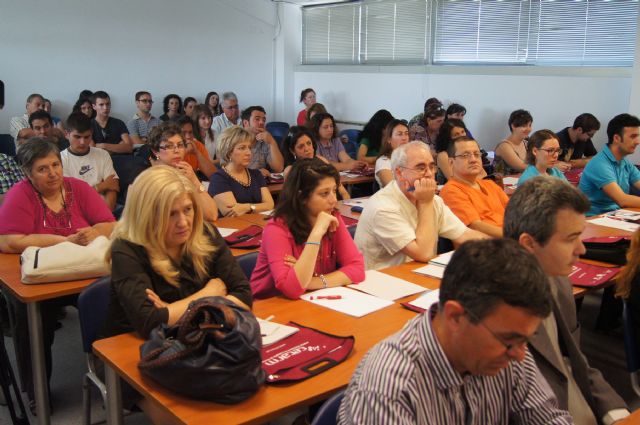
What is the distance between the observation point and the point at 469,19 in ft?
26.8

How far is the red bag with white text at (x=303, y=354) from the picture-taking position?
1.80m

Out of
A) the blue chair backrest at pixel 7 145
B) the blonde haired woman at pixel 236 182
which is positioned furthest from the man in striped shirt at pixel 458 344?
the blue chair backrest at pixel 7 145

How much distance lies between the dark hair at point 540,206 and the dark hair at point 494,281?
70 cm

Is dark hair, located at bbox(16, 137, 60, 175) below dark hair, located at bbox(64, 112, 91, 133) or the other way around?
below

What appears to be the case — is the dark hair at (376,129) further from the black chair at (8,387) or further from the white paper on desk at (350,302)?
the black chair at (8,387)

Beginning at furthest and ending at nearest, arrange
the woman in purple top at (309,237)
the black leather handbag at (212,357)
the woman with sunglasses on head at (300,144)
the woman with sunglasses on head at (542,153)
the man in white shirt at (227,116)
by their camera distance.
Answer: the man in white shirt at (227,116) < the woman with sunglasses on head at (300,144) < the woman with sunglasses on head at (542,153) < the woman in purple top at (309,237) < the black leather handbag at (212,357)

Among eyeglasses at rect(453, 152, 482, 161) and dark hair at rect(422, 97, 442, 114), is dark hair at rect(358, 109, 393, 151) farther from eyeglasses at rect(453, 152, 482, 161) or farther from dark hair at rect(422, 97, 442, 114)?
eyeglasses at rect(453, 152, 482, 161)

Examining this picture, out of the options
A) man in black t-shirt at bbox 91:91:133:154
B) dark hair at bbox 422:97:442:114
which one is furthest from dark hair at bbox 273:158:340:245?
man in black t-shirt at bbox 91:91:133:154

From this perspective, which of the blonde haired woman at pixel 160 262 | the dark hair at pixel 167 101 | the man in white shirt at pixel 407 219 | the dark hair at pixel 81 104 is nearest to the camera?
the blonde haired woman at pixel 160 262

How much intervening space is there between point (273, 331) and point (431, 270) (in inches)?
42.8

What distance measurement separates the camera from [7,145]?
7363mm

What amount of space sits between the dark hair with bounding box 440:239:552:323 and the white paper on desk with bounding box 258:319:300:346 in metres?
0.88

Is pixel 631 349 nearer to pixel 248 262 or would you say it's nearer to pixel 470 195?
pixel 470 195

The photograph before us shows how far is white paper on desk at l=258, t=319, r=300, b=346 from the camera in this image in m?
2.02
